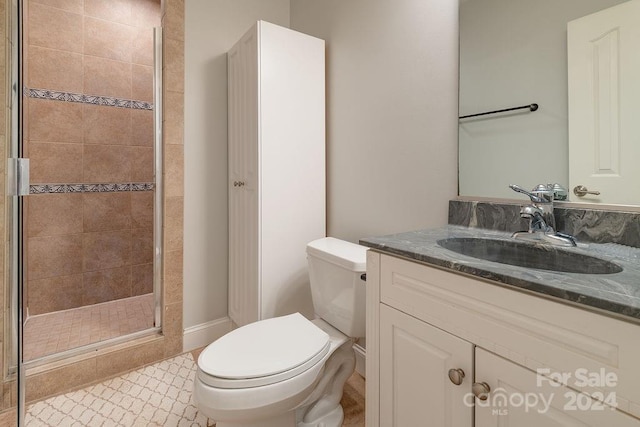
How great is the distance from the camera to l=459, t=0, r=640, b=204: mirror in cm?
102

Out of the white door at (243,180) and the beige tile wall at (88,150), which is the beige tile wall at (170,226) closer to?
the white door at (243,180)

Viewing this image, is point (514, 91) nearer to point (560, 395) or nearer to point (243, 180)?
point (560, 395)

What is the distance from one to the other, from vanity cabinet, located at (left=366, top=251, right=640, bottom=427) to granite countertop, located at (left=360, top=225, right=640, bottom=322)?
3 centimetres

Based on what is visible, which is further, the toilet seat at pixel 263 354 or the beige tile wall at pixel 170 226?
the beige tile wall at pixel 170 226

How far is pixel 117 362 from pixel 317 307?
1.17 meters

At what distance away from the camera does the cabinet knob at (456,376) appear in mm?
749

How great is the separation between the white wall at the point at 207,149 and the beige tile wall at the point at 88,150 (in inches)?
40.8

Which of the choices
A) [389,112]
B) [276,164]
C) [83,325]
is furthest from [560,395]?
[83,325]

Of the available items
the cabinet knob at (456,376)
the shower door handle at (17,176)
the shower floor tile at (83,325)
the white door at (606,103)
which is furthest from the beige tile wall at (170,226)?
the white door at (606,103)

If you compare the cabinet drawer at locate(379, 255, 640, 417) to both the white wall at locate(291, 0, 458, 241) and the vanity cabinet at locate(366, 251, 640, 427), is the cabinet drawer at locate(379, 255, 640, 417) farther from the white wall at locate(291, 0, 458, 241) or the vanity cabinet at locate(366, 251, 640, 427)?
the white wall at locate(291, 0, 458, 241)

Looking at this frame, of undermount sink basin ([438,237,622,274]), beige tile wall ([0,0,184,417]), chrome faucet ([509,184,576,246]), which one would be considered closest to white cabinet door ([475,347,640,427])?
undermount sink basin ([438,237,622,274])

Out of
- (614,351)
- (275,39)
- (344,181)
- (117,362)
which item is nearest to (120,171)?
(117,362)

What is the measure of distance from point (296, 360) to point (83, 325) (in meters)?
1.87

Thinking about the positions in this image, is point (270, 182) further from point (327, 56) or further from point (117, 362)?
point (117, 362)
